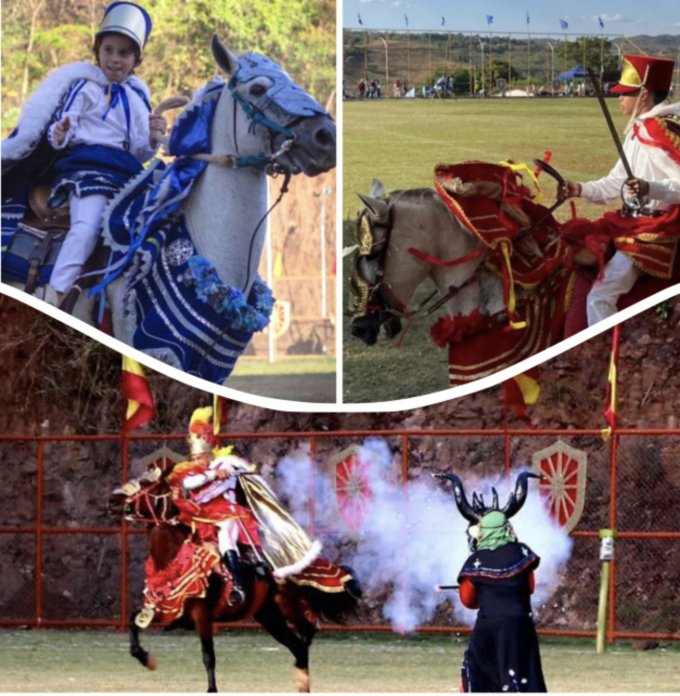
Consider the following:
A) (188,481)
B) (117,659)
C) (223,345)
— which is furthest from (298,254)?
(117,659)

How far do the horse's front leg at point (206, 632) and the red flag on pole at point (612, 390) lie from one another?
1.72 meters

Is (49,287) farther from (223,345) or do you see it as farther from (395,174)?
(395,174)

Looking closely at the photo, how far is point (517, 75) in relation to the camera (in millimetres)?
8094

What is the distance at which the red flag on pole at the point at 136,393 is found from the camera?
341 inches

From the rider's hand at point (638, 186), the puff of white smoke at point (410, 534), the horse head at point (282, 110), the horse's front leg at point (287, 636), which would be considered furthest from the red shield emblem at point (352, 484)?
the rider's hand at point (638, 186)

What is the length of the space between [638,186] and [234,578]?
195 cm

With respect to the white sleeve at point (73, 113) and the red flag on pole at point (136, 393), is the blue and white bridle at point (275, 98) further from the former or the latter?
the red flag on pole at point (136, 393)

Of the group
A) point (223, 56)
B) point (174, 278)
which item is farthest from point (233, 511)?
point (223, 56)

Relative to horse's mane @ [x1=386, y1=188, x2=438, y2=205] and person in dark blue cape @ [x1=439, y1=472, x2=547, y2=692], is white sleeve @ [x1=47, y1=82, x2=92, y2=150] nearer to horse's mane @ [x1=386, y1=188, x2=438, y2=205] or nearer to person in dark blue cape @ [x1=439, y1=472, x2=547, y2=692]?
horse's mane @ [x1=386, y1=188, x2=438, y2=205]

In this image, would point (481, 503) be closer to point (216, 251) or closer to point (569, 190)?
point (569, 190)

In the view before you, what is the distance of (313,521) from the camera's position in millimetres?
9289

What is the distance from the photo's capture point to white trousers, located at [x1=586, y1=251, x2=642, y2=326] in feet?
26.3

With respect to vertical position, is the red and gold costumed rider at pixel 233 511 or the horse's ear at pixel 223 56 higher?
the horse's ear at pixel 223 56

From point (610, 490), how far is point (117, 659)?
2.17 meters
